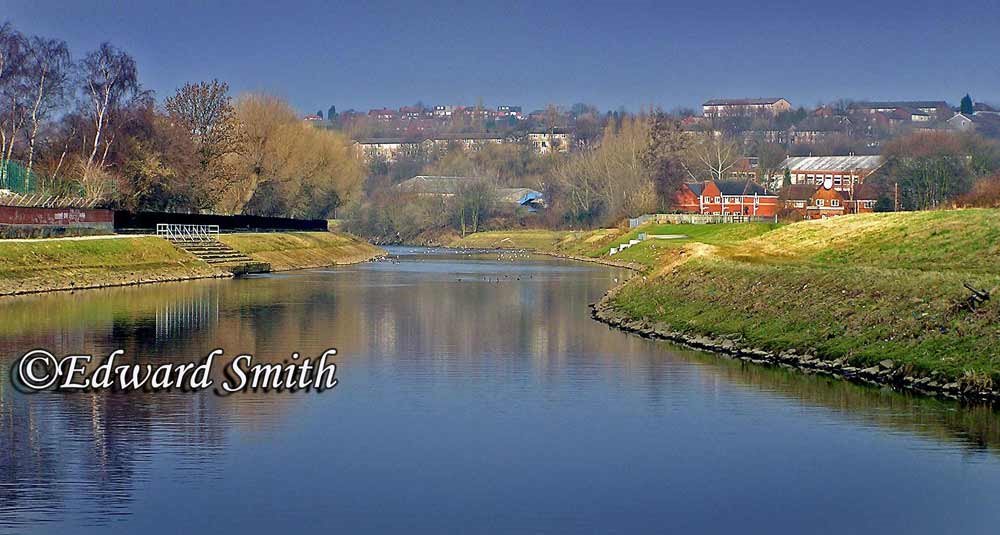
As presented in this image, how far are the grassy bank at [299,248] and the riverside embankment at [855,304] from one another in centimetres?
4666

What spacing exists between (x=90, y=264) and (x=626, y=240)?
240 ft

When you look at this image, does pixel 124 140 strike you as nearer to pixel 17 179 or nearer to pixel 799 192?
pixel 17 179

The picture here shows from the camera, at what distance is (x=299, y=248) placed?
4815 inches

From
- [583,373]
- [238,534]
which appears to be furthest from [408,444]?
[583,373]

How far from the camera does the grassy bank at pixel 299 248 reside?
108188 mm

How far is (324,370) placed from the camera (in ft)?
121

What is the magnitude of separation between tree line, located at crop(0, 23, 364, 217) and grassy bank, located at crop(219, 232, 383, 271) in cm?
730

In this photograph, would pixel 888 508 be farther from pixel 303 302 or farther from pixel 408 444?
pixel 303 302

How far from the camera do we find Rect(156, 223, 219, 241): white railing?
98.8 m

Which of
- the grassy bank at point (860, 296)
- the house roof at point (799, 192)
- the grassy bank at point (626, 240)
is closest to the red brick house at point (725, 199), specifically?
the house roof at point (799, 192)

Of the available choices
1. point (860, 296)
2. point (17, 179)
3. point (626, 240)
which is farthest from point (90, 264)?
point (626, 240)

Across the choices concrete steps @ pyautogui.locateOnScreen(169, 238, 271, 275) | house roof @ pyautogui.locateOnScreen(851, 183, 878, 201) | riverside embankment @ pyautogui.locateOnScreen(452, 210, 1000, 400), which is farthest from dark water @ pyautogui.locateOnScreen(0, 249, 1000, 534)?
house roof @ pyautogui.locateOnScreen(851, 183, 878, 201)

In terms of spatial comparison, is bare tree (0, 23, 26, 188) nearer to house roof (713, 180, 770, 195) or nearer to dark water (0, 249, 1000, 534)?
dark water (0, 249, 1000, 534)

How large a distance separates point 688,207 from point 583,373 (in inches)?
5665
